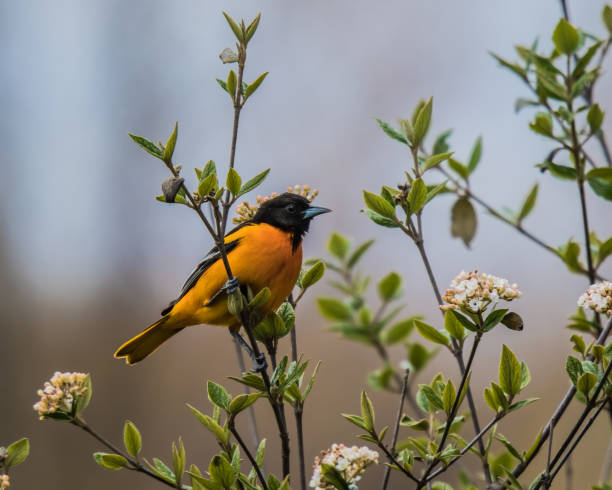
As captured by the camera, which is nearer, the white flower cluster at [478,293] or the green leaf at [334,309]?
the white flower cluster at [478,293]

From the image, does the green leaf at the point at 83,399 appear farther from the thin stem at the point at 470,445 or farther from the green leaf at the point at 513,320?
the green leaf at the point at 513,320

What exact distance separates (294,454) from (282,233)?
3287mm

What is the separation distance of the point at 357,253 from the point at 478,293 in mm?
1221

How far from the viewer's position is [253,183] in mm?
1477

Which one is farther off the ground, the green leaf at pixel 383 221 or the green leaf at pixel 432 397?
the green leaf at pixel 383 221

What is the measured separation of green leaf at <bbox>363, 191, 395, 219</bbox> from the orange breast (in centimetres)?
79

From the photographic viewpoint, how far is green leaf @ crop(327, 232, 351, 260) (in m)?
2.54

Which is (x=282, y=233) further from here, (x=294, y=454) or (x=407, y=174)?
(x=294, y=454)

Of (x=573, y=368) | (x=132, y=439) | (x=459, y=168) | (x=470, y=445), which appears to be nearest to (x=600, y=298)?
(x=573, y=368)

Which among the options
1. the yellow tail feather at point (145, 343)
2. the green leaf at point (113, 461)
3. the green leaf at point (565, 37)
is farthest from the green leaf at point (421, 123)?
the yellow tail feather at point (145, 343)

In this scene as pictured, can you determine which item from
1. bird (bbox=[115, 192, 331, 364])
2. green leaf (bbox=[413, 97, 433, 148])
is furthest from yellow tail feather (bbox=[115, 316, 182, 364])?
green leaf (bbox=[413, 97, 433, 148])

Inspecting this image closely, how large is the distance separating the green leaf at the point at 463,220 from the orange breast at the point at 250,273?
585mm

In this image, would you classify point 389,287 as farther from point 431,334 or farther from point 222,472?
point 222,472

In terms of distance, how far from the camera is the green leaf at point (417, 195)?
60.1 inches
